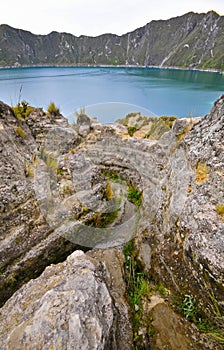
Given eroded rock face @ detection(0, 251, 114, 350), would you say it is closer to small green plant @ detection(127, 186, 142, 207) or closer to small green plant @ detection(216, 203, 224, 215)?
small green plant @ detection(216, 203, 224, 215)

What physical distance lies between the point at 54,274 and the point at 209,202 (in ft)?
8.50

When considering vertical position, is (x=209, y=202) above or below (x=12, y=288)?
above

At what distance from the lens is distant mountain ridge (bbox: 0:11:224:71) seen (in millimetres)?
137250

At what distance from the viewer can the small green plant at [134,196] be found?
A: 6098 millimetres

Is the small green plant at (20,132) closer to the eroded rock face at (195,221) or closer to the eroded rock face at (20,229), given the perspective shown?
the eroded rock face at (20,229)

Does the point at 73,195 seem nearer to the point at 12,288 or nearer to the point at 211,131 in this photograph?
the point at 12,288

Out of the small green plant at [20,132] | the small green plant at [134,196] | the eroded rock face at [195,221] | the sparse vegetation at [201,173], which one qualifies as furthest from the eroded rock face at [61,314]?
the small green plant at [20,132]

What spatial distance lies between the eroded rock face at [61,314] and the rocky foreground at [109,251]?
12mm

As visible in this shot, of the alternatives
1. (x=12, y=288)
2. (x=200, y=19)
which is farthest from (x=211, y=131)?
(x=200, y=19)

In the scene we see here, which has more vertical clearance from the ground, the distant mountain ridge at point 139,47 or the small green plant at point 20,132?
the distant mountain ridge at point 139,47

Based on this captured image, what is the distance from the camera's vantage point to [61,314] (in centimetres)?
218

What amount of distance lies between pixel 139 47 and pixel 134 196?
216m

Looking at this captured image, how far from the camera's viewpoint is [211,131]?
346cm

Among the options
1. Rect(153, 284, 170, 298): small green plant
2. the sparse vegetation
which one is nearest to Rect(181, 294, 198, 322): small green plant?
Rect(153, 284, 170, 298): small green plant
